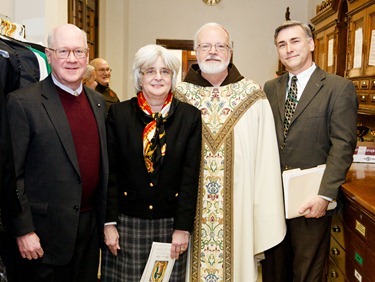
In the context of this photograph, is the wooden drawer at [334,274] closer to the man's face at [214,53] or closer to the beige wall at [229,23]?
the man's face at [214,53]

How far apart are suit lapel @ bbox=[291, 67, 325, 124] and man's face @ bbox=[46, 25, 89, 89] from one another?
997 mm

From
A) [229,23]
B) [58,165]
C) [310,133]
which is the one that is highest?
[229,23]

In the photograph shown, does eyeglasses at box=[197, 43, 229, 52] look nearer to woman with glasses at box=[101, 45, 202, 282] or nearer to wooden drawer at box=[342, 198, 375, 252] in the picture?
woman with glasses at box=[101, 45, 202, 282]

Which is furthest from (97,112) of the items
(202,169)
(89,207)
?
(202,169)

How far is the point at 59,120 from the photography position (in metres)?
1.60

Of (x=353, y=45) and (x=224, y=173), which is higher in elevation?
(x=353, y=45)

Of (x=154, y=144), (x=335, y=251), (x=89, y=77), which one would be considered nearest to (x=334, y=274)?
(x=335, y=251)

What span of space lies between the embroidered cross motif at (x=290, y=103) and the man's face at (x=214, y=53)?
0.35 meters

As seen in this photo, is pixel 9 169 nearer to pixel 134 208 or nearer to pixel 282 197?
pixel 134 208

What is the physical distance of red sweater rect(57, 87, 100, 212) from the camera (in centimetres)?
167

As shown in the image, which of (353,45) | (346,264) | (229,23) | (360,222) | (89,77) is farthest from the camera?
(229,23)

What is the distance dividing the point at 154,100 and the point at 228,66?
478 mm

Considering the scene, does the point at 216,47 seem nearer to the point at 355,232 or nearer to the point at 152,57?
the point at 152,57

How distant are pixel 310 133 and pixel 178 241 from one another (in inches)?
30.6
